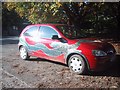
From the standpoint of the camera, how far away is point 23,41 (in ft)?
30.8

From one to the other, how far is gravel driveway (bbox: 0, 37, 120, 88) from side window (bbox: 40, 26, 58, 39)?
108 centimetres

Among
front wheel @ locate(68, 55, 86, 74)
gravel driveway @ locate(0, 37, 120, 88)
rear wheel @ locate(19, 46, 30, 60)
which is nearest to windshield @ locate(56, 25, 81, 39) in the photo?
front wheel @ locate(68, 55, 86, 74)

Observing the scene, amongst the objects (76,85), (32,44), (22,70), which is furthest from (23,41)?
(76,85)

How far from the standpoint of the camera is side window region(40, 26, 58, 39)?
803cm

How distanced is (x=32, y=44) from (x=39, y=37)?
1.57 ft

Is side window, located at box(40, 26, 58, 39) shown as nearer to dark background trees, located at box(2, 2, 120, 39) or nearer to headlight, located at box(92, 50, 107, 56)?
dark background trees, located at box(2, 2, 120, 39)

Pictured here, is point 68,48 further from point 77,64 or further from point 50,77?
point 50,77

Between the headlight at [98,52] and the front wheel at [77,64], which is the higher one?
the headlight at [98,52]

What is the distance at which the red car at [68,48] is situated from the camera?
6.79 m

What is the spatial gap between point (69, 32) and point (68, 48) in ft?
2.82

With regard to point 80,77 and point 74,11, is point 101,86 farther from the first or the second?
point 74,11

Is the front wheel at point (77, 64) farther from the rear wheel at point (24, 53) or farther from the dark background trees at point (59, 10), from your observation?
the rear wheel at point (24, 53)

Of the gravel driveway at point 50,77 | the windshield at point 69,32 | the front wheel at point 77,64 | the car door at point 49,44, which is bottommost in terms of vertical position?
the gravel driveway at point 50,77

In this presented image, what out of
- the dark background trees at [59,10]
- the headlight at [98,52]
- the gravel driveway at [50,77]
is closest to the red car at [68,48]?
the headlight at [98,52]
